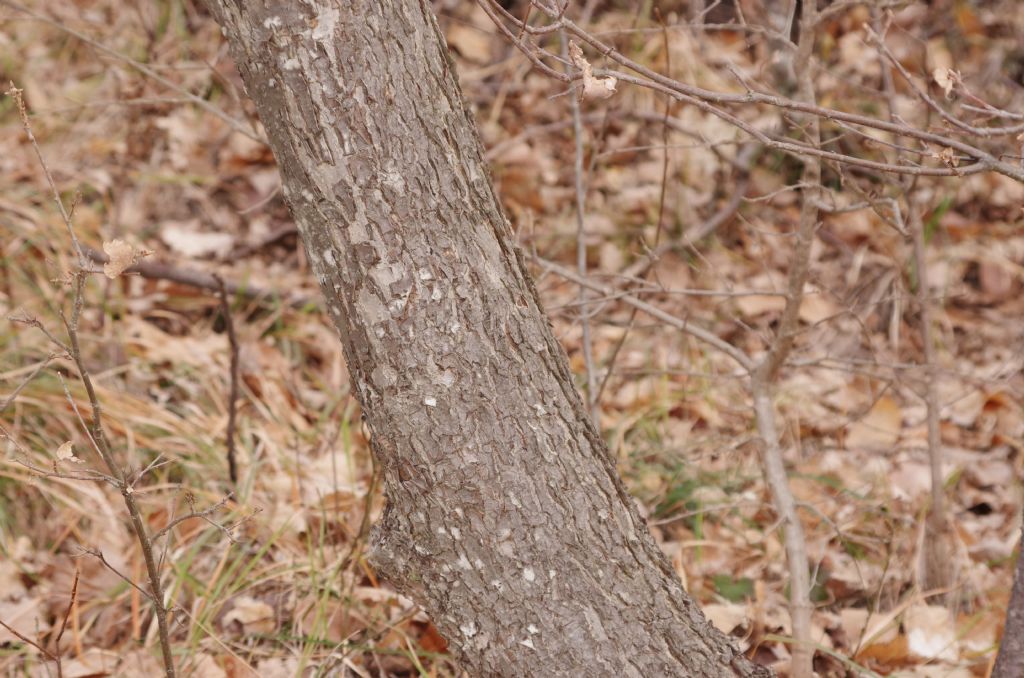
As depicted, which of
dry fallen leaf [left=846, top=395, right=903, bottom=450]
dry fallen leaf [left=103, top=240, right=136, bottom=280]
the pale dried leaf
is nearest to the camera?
dry fallen leaf [left=103, top=240, right=136, bottom=280]

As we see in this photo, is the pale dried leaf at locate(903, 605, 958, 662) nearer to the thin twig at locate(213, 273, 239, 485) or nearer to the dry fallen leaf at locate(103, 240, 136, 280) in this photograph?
the thin twig at locate(213, 273, 239, 485)

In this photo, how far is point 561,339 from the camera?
272 cm

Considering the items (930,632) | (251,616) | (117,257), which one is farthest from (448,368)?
(930,632)

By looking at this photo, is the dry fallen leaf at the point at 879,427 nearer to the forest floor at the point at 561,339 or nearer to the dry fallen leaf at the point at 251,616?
the forest floor at the point at 561,339

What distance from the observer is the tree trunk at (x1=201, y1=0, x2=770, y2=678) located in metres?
1.38

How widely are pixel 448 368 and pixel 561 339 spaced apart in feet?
4.17

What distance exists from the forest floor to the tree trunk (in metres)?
0.29

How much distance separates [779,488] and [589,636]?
0.75 m

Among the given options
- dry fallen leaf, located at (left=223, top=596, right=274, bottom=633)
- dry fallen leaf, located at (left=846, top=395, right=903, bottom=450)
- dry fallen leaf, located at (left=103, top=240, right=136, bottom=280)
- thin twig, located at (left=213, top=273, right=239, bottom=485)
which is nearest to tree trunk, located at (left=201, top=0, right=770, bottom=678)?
dry fallen leaf, located at (left=103, top=240, right=136, bottom=280)

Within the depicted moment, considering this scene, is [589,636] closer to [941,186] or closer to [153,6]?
[941,186]

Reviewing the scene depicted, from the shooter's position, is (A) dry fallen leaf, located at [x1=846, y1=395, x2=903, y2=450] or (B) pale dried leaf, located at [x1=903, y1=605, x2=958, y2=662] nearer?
(B) pale dried leaf, located at [x1=903, y1=605, x2=958, y2=662]

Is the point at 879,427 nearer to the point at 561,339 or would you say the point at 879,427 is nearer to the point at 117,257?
the point at 561,339

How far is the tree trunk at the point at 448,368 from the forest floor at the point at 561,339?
0.96ft

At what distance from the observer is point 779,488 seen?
6.95 ft
